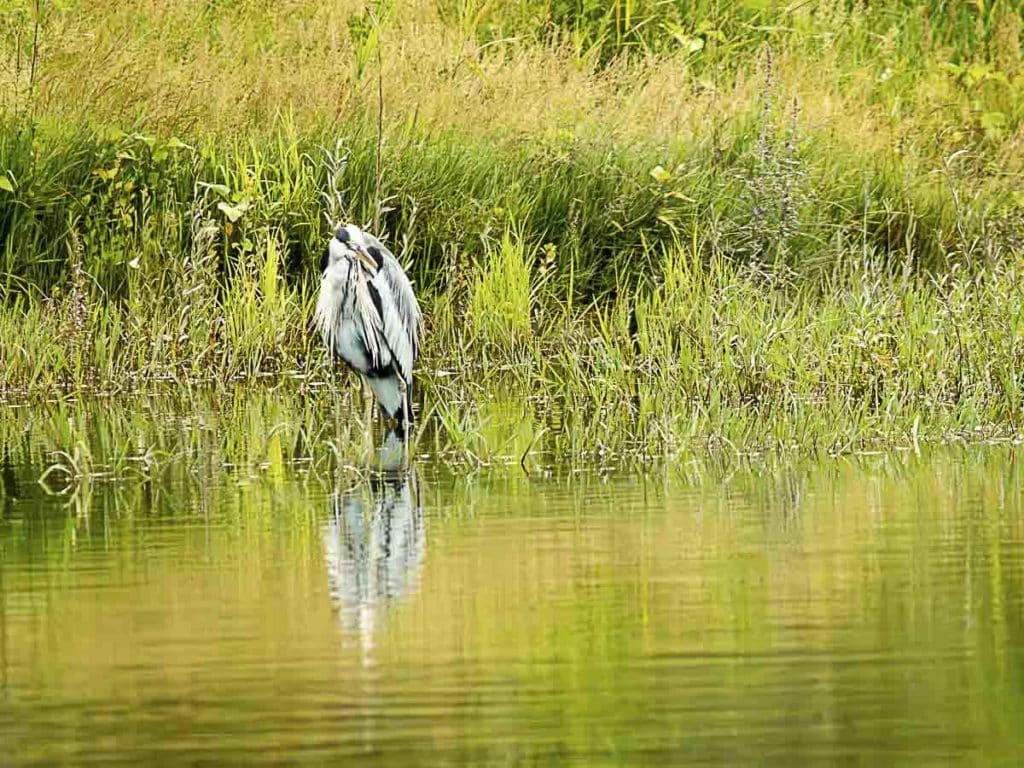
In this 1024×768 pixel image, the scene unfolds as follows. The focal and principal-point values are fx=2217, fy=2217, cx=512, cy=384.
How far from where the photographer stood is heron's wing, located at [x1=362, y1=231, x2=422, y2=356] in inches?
367

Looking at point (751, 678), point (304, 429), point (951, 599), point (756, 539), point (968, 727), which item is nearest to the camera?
point (968, 727)

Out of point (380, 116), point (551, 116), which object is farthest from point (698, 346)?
point (551, 116)

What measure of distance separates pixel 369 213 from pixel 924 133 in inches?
167

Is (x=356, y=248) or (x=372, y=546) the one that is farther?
(x=356, y=248)

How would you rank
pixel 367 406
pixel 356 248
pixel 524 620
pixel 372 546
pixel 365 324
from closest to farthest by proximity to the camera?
pixel 524 620 < pixel 372 546 < pixel 365 324 < pixel 356 248 < pixel 367 406

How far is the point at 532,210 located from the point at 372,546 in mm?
6225

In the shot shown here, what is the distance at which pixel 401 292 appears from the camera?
9.41 metres

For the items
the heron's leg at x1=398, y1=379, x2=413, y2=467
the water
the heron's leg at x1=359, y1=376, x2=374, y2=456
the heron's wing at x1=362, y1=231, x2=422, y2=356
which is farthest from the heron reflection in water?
the heron's wing at x1=362, y1=231, x2=422, y2=356

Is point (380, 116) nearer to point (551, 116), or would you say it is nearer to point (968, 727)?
point (551, 116)

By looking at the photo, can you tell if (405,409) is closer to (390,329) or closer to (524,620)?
(390,329)

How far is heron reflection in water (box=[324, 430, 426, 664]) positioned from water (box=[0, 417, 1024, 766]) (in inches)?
0.6

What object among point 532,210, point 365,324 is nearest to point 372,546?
point 365,324

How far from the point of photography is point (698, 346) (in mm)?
9336

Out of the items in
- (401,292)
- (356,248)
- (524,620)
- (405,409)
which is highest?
(356,248)
